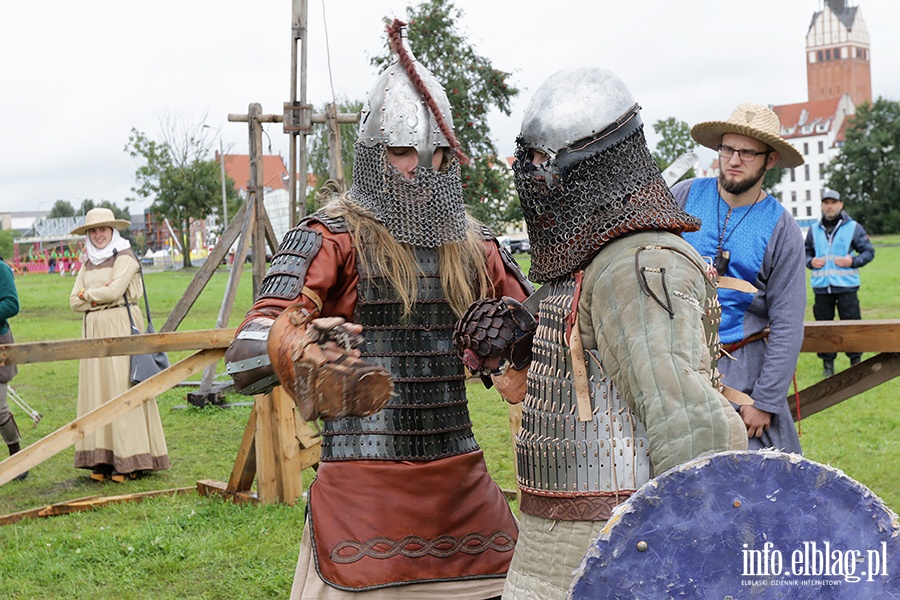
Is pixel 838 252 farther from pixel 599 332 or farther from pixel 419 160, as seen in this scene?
pixel 599 332

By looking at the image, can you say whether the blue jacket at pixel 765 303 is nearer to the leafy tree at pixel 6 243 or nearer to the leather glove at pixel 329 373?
the leather glove at pixel 329 373

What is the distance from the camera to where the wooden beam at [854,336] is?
386cm

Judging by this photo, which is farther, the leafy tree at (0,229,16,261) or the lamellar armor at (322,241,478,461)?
the leafy tree at (0,229,16,261)

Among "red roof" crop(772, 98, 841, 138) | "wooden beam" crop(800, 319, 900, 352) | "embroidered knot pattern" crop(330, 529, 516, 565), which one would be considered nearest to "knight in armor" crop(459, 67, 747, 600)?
"embroidered knot pattern" crop(330, 529, 516, 565)

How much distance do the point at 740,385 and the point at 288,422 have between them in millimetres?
2929

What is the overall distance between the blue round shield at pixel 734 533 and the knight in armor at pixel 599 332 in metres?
0.15

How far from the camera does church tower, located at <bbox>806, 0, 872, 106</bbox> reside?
110500 millimetres

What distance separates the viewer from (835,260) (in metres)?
9.62

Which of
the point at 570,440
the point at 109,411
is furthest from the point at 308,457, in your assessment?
the point at 570,440

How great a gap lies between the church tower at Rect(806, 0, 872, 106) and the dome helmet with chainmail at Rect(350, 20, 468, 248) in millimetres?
115365

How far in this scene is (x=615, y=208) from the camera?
227 centimetres

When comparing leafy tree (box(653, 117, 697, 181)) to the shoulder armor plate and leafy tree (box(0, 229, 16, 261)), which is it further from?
the shoulder armor plate

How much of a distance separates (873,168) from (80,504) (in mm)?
60776

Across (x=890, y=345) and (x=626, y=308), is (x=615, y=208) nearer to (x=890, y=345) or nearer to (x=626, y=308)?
(x=626, y=308)
